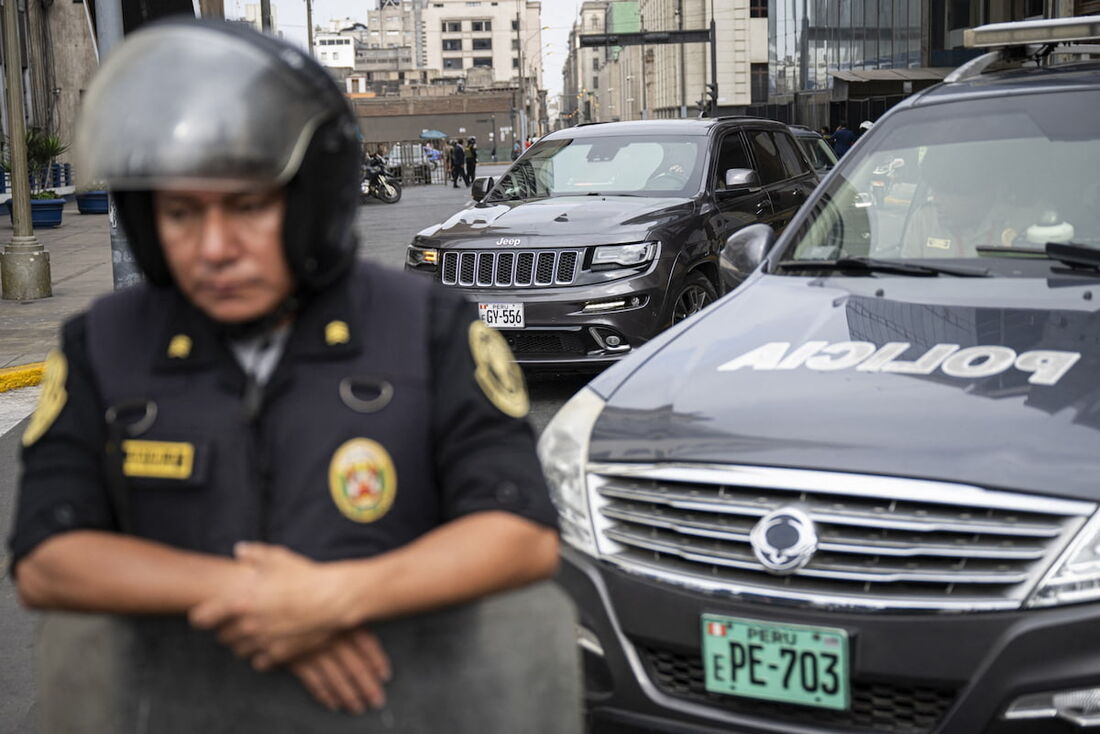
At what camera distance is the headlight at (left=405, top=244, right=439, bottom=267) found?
8.80 metres

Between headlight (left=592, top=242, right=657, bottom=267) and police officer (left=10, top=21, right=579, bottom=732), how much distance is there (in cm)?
645

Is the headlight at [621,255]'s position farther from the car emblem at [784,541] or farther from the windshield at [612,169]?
the car emblem at [784,541]

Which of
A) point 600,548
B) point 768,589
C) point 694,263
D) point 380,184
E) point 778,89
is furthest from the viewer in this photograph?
point 778,89

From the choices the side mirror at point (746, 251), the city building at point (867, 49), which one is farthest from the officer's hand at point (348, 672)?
the city building at point (867, 49)

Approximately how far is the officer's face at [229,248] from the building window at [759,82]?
261ft

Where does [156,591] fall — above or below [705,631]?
above

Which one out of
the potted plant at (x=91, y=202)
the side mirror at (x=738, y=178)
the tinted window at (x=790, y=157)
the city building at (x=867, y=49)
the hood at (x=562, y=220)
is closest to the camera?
the hood at (x=562, y=220)

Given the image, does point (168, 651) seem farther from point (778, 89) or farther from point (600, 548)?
point (778, 89)

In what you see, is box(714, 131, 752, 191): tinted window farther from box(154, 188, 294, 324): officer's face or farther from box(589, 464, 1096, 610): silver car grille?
box(154, 188, 294, 324): officer's face

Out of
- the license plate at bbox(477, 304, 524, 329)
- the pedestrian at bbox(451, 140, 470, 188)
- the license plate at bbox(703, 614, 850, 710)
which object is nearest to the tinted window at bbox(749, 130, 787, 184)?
the license plate at bbox(477, 304, 524, 329)

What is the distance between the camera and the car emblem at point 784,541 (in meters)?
2.90

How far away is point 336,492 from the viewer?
64.9 inches

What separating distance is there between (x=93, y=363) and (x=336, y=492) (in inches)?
14.0

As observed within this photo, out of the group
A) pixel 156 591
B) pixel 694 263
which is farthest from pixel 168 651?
pixel 694 263
